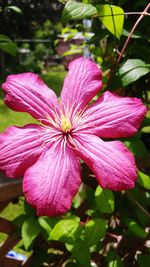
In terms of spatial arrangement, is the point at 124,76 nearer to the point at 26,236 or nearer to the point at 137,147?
the point at 137,147

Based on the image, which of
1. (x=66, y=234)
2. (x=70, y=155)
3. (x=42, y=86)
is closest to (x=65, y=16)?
(x=42, y=86)

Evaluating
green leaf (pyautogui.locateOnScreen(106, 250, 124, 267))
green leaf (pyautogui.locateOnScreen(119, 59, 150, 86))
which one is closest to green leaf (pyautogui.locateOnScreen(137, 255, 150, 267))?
green leaf (pyautogui.locateOnScreen(106, 250, 124, 267))

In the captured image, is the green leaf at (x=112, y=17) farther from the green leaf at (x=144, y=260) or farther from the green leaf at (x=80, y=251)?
the green leaf at (x=144, y=260)

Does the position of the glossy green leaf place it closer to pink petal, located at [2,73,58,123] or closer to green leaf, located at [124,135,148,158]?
green leaf, located at [124,135,148,158]

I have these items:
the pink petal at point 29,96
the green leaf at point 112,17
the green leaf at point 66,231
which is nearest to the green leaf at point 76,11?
the green leaf at point 112,17

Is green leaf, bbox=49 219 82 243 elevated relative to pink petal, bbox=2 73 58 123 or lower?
lower

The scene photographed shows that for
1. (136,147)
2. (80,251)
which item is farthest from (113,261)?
(136,147)
